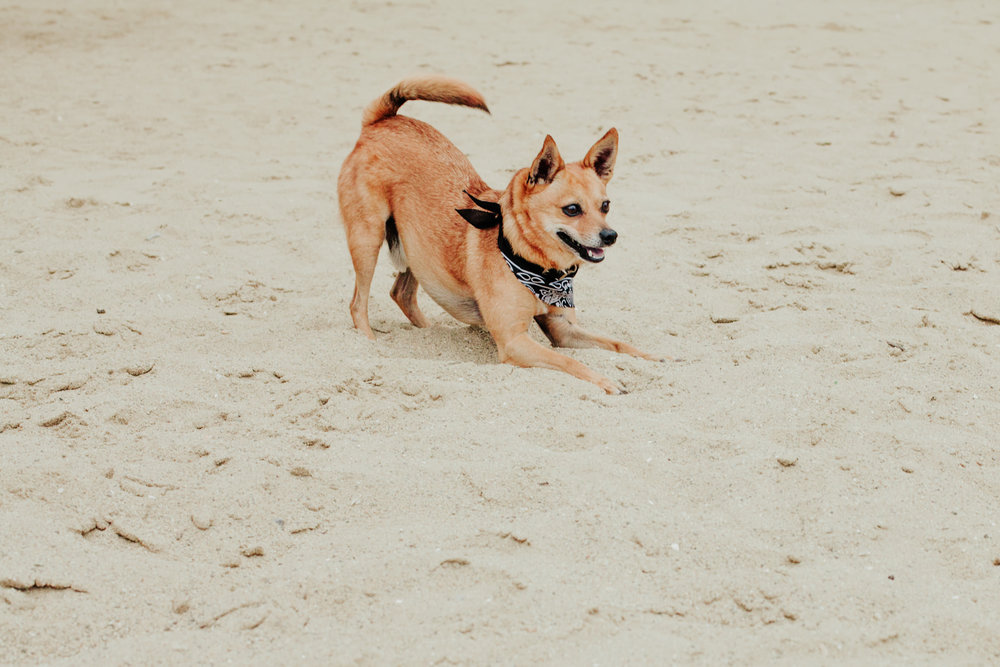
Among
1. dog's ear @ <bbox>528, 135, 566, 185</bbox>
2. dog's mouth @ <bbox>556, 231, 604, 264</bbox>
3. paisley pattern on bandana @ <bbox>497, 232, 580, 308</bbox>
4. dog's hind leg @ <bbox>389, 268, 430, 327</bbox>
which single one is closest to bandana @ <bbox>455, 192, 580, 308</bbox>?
paisley pattern on bandana @ <bbox>497, 232, 580, 308</bbox>

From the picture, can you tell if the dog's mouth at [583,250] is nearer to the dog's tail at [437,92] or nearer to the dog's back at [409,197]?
the dog's back at [409,197]

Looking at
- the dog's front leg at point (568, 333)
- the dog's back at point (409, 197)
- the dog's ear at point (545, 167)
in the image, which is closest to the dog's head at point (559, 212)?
the dog's ear at point (545, 167)

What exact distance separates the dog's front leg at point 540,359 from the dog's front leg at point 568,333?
26 cm

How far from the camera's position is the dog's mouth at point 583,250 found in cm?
450

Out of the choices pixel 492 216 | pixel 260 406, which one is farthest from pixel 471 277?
pixel 260 406

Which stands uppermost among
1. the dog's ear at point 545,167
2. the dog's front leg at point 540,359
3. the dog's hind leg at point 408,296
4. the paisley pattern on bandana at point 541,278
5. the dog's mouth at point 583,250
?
the dog's ear at point 545,167

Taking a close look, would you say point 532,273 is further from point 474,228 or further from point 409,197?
point 409,197

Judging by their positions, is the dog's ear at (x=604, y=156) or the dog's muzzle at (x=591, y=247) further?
the dog's ear at (x=604, y=156)

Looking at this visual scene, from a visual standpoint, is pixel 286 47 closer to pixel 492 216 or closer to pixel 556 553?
pixel 492 216

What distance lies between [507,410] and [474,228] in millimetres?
1323

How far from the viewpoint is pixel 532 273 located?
4.63m

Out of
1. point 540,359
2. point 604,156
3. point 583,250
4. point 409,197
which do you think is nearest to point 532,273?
point 583,250

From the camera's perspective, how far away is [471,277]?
4.85 meters

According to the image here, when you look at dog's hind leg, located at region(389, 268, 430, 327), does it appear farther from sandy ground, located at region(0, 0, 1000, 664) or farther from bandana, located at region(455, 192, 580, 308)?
bandana, located at region(455, 192, 580, 308)
